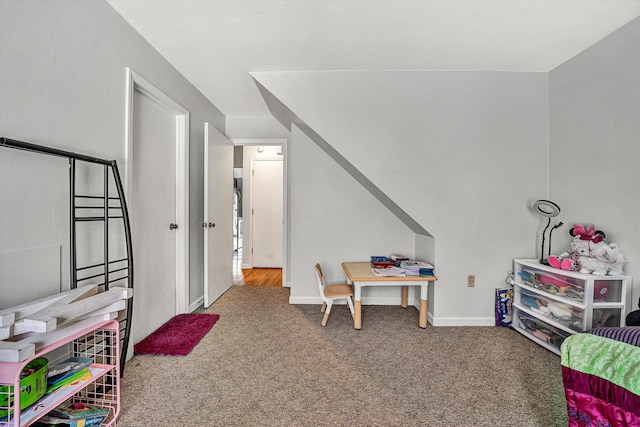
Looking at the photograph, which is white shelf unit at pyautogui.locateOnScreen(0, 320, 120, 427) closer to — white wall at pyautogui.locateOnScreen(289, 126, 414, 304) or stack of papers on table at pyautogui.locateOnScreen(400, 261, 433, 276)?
white wall at pyautogui.locateOnScreen(289, 126, 414, 304)

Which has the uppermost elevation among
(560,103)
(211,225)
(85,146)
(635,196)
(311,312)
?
(560,103)

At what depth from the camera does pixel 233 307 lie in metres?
3.19

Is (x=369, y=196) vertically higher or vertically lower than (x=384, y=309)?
higher

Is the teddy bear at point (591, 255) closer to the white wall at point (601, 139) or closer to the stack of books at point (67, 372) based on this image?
the white wall at point (601, 139)

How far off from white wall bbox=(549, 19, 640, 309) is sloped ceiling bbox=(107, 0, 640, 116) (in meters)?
0.16

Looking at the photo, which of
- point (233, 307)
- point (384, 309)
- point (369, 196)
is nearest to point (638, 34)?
point (369, 196)

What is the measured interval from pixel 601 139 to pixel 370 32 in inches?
73.6

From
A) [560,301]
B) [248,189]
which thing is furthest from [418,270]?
[248,189]

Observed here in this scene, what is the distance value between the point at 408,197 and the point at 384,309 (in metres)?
1.27

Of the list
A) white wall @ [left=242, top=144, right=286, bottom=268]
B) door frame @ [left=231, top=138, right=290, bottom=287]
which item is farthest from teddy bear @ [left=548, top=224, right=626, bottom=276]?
white wall @ [left=242, top=144, right=286, bottom=268]

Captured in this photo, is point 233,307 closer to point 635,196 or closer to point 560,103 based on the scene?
point 635,196

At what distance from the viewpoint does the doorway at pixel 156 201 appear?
2.26 metres

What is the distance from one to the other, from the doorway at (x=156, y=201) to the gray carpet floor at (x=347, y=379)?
0.53 meters

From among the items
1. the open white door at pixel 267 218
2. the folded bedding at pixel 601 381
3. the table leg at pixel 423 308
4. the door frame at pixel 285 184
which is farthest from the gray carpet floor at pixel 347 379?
the open white door at pixel 267 218
